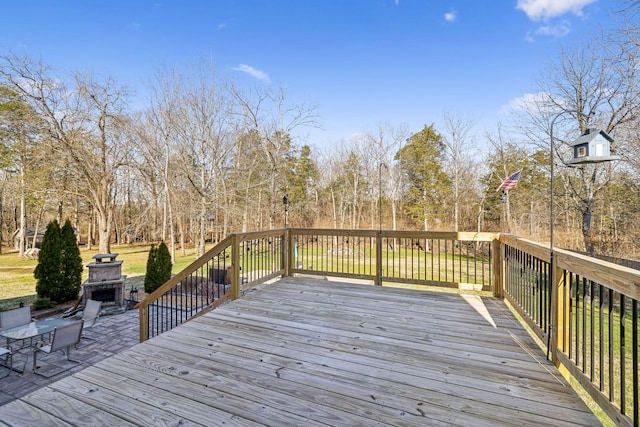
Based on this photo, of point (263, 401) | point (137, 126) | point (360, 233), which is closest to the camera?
point (263, 401)

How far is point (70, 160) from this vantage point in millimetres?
12055

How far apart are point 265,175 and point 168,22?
8.32 m

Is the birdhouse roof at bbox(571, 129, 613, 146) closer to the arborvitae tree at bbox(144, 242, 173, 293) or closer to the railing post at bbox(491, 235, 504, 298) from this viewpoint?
the railing post at bbox(491, 235, 504, 298)

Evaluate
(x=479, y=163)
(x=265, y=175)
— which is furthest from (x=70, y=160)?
(x=479, y=163)

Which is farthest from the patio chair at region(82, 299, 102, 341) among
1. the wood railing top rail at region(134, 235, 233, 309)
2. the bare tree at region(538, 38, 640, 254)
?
the bare tree at region(538, 38, 640, 254)

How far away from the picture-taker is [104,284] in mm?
7480

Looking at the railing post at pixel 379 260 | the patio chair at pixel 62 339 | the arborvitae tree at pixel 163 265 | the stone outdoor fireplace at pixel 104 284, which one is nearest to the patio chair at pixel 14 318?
the patio chair at pixel 62 339

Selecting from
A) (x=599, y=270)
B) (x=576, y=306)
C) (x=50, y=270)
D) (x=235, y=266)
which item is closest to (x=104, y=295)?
(x=50, y=270)

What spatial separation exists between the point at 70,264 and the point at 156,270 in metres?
2.13

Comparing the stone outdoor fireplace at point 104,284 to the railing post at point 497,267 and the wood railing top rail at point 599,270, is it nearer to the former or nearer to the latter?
the railing post at point 497,267

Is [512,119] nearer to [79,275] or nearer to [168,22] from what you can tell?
[168,22]

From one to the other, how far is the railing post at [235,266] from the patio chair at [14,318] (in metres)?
4.40

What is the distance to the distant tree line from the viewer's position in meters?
9.98

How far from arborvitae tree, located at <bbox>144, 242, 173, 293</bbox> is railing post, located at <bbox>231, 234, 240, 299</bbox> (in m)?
5.60
